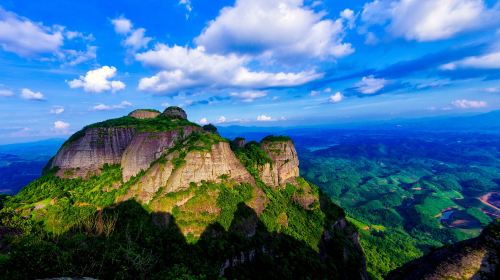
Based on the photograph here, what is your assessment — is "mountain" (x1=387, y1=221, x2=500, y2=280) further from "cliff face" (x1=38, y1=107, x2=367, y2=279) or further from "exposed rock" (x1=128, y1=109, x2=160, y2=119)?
"exposed rock" (x1=128, y1=109, x2=160, y2=119)

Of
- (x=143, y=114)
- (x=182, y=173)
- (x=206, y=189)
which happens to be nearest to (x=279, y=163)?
(x=206, y=189)

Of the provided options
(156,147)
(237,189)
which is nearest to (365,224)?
(237,189)

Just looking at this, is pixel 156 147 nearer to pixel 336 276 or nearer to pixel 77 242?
pixel 77 242

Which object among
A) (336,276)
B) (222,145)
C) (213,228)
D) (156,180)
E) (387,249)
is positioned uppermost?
(222,145)

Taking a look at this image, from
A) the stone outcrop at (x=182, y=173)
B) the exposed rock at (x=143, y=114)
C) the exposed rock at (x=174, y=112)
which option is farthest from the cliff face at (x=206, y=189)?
the exposed rock at (x=143, y=114)

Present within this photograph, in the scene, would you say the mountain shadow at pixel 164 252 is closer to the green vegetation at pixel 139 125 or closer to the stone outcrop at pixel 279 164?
the stone outcrop at pixel 279 164

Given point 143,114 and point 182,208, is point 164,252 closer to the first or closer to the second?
point 182,208

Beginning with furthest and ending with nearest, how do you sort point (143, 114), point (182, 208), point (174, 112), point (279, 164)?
1. point (174, 112)
2. point (143, 114)
3. point (279, 164)
4. point (182, 208)
